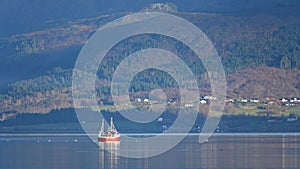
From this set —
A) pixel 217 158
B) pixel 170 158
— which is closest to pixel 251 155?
pixel 217 158

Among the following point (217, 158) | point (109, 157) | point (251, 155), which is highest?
point (251, 155)

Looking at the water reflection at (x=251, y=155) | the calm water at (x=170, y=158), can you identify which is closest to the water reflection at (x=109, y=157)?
the calm water at (x=170, y=158)

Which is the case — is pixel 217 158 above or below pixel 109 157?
below

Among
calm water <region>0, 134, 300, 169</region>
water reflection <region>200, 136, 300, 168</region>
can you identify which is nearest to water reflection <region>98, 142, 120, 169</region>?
calm water <region>0, 134, 300, 169</region>

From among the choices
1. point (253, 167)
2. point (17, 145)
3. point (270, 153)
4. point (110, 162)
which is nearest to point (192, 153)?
point (270, 153)

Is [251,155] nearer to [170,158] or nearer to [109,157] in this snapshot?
[170,158]

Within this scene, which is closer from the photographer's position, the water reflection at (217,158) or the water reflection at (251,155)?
the water reflection at (251,155)

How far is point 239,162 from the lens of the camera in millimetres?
111375

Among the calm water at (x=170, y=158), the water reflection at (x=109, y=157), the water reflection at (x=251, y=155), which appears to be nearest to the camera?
the water reflection at (x=251, y=155)

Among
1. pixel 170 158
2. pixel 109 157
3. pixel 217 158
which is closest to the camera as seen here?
pixel 217 158

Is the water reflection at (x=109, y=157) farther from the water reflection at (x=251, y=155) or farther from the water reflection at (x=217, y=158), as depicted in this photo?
the water reflection at (x=251, y=155)

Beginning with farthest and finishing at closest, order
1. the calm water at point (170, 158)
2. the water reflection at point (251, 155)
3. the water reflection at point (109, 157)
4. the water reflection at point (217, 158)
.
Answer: the water reflection at point (109, 157), the calm water at point (170, 158), the water reflection at point (217, 158), the water reflection at point (251, 155)

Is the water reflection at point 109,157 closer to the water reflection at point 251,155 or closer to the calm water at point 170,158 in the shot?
the calm water at point 170,158

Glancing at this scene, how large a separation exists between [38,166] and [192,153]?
82.3 feet
